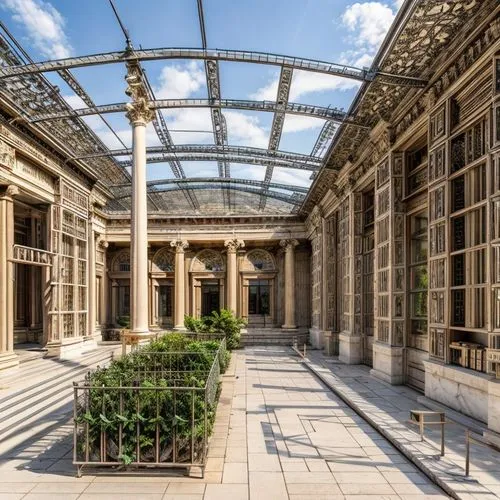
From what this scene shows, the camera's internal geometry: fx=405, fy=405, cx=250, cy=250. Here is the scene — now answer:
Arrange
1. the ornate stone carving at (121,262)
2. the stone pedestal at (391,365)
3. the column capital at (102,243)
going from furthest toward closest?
the ornate stone carving at (121,262) → the column capital at (102,243) → the stone pedestal at (391,365)

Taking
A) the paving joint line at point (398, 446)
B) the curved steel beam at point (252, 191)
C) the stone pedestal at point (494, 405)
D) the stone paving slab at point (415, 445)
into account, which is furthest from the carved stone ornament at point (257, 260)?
the stone pedestal at point (494, 405)

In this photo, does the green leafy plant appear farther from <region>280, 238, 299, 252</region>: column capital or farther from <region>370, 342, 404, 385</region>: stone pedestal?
<region>280, 238, 299, 252</region>: column capital

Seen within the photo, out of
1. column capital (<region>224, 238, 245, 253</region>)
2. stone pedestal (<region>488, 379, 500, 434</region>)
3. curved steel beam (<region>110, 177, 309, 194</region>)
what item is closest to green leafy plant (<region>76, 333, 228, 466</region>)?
stone pedestal (<region>488, 379, 500, 434</region>)

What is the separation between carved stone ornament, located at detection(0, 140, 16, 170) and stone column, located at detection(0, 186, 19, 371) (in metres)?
0.69

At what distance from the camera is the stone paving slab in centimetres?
528

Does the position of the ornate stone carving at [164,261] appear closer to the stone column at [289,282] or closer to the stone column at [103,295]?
the stone column at [103,295]

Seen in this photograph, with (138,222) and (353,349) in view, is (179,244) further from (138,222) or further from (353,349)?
(353,349)

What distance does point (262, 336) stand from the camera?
22.7 meters

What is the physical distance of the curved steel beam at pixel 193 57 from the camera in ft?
31.9

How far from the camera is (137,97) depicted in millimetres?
11766

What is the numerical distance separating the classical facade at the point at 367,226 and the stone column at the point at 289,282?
82 millimetres

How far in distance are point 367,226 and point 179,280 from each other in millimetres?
12774

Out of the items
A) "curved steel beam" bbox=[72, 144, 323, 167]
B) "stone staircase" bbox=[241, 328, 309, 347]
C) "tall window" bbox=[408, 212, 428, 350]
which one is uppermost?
"curved steel beam" bbox=[72, 144, 323, 167]

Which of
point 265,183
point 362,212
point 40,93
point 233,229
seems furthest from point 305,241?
point 40,93
